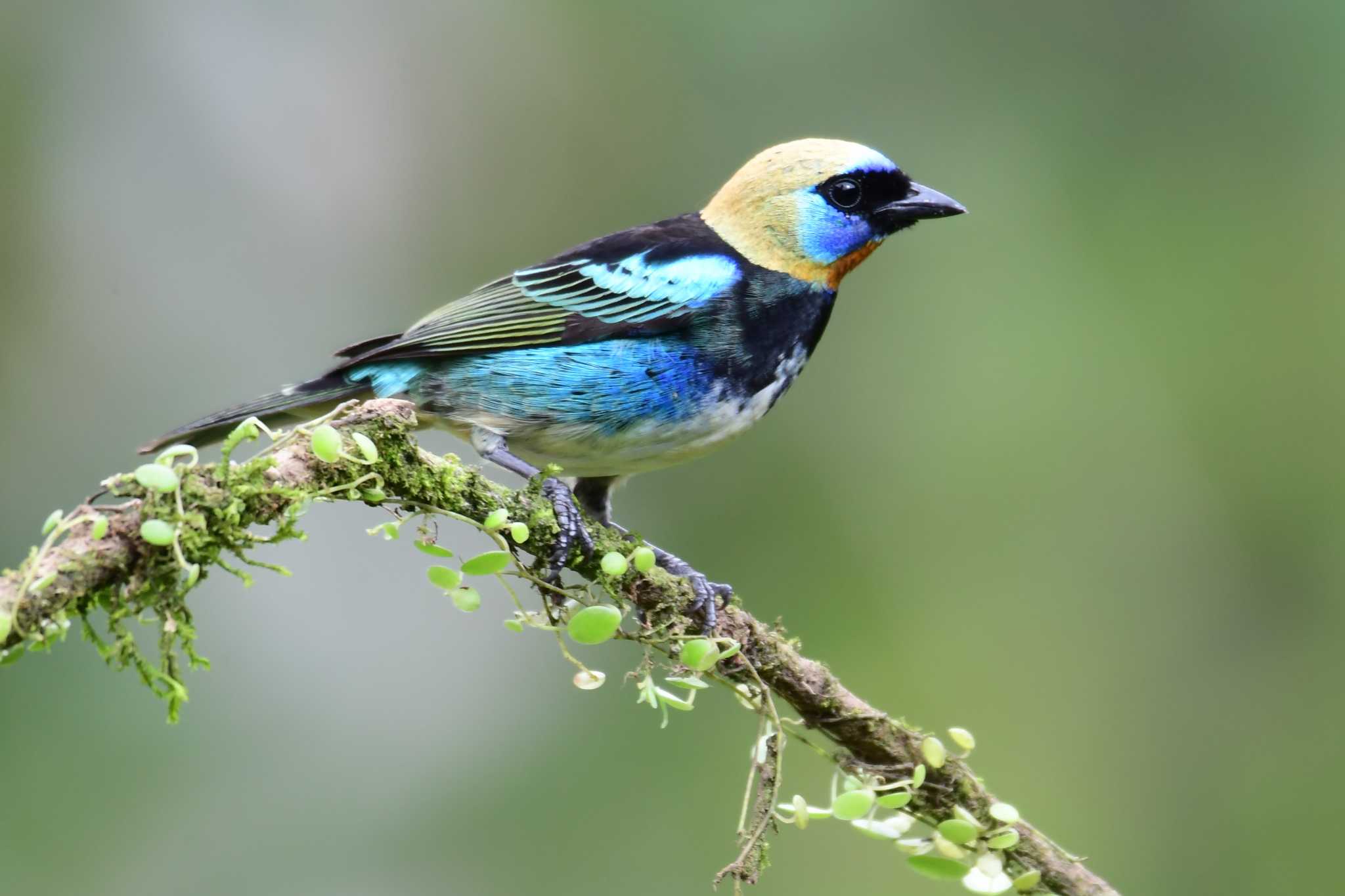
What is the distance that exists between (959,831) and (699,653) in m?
0.64

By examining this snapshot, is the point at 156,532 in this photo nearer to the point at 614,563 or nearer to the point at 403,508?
the point at 403,508

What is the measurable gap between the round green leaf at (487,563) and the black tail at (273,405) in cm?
162

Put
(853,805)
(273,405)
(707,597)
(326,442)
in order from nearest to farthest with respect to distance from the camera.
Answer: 1. (326,442)
2. (853,805)
3. (707,597)
4. (273,405)

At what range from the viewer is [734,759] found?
616cm

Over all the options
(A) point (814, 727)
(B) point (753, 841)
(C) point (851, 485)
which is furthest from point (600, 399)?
(C) point (851, 485)

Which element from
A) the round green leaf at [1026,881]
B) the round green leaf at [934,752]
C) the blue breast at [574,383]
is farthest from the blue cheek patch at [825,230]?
the round green leaf at [1026,881]

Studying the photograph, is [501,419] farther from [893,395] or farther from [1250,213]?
[1250,213]

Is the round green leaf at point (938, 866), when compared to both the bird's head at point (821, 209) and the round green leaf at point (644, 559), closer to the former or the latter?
the round green leaf at point (644, 559)

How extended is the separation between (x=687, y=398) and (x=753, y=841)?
1.56 metres

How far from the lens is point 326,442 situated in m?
2.32

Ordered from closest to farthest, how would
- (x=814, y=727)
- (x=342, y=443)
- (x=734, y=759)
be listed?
1. (x=342, y=443)
2. (x=814, y=727)
3. (x=734, y=759)

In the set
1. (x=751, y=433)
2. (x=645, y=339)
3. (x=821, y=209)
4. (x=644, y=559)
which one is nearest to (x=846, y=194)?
(x=821, y=209)

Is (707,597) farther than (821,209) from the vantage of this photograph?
No

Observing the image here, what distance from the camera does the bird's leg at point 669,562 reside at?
3.16m
